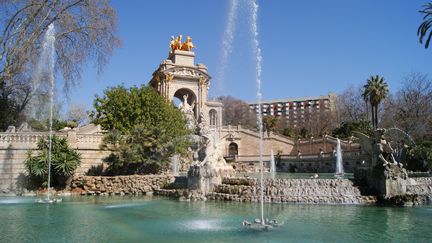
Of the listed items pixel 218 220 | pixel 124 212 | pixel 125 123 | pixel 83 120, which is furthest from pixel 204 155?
pixel 83 120

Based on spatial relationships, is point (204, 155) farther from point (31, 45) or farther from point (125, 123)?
point (125, 123)

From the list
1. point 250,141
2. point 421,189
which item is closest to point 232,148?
point 250,141

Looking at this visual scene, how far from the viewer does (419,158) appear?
29844mm

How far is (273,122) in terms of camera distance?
68.2 meters

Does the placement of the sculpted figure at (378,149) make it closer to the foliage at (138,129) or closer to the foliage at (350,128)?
the foliage at (138,129)

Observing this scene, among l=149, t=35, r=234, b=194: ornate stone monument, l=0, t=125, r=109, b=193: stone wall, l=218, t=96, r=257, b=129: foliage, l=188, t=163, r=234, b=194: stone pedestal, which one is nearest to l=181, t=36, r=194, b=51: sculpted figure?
l=149, t=35, r=234, b=194: ornate stone monument

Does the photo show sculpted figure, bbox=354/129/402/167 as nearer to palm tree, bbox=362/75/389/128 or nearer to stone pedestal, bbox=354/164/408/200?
stone pedestal, bbox=354/164/408/200

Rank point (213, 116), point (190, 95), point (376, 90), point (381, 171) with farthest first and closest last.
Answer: point (213, 116)
point (190, 95)
point (376, 90)
point (381, 171)

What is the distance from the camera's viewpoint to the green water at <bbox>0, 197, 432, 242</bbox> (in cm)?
918

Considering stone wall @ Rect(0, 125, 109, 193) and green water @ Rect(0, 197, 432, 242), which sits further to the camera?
stone wall @ Rect(0, 125, 109, 193)

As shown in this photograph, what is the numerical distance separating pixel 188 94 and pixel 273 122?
16.2 meters

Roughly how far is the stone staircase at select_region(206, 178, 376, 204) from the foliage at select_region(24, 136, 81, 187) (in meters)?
9.44

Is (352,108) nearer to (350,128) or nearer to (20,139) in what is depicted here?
(350,128)

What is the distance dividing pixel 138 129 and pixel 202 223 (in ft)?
47.1
